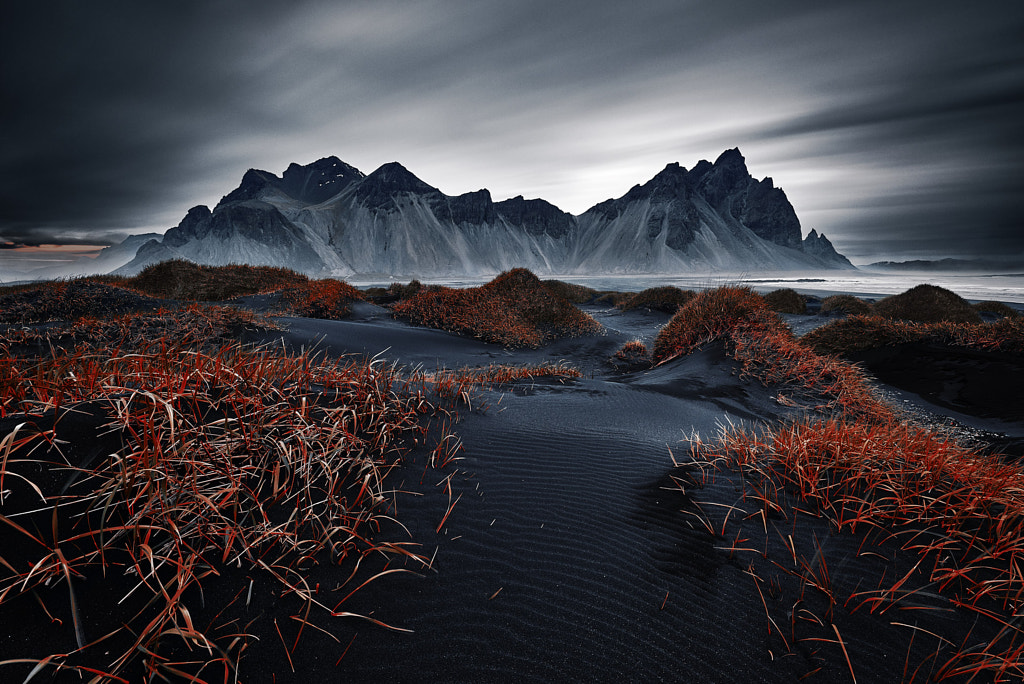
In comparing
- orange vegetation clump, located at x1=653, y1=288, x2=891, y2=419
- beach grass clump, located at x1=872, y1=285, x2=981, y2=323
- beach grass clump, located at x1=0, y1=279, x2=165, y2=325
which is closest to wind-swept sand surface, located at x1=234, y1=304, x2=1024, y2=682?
orange vegetation clump, located at x1=653, y1=288, x2=891, y2=419

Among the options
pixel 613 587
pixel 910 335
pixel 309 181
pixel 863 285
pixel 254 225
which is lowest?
pixel 613 587

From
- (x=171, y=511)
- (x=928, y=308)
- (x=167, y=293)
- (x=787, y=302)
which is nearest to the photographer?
(x=171, y=511)

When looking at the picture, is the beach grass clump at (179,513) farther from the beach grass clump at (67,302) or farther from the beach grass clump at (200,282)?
the beach grass clump at (200,282)

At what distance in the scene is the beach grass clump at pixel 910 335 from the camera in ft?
26.9

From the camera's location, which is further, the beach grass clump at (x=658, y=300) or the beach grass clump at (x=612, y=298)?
the beach grass clump at (x=612, y=298)

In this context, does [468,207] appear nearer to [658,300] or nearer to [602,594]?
[658,300]

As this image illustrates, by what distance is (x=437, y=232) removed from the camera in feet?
442

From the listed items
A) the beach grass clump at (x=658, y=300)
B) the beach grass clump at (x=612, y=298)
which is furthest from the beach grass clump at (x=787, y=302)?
the beach grass clump at (x=612, y=298)

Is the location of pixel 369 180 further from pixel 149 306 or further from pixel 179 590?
pixel 179 590

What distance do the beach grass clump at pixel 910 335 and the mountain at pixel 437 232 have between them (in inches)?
4617

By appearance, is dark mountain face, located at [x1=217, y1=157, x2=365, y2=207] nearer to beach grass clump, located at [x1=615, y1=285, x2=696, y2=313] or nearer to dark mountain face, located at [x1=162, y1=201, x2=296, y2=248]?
dark mountain face, located at [x1=162, y1=201, x2=296, y2=248]

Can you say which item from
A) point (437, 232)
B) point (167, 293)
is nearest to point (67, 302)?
point (167, 293)

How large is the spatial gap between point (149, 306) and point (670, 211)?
175087 mm

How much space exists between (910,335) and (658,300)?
14.6m
